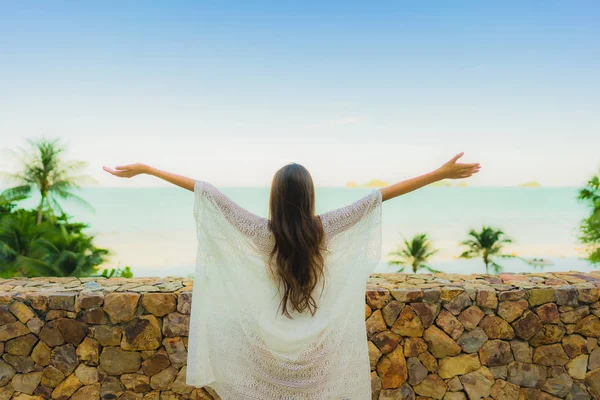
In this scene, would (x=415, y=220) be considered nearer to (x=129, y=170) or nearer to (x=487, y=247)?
(x=487, y=247)

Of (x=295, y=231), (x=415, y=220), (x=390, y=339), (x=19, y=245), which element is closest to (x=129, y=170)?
(x=295, y=231)

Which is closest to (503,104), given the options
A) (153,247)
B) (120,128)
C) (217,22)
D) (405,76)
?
(405,76)

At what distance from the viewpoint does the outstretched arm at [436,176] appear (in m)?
2.04

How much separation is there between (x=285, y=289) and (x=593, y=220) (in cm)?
2515

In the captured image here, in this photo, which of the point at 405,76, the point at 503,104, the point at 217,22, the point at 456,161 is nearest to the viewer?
the point at 456,161

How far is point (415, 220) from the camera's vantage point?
57.7 m

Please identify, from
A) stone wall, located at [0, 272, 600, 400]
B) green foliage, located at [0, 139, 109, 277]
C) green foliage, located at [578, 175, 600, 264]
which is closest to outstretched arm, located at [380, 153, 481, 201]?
stone wall, located at [0, 272, 600, 400]

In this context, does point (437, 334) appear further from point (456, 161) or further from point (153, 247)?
point (153, 247)

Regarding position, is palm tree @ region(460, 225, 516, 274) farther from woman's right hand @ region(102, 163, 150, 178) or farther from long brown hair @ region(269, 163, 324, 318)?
woman's right hand @ region(102, 163, 150, 178)

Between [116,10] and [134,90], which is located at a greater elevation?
[116,10]

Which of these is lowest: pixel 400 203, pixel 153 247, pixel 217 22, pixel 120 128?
pixel 153 247

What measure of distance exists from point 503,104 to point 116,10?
4390 cm

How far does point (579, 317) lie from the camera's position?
3.38 meters

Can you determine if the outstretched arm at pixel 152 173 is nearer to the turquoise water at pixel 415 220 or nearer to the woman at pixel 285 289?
the woman at pixel 285 289
